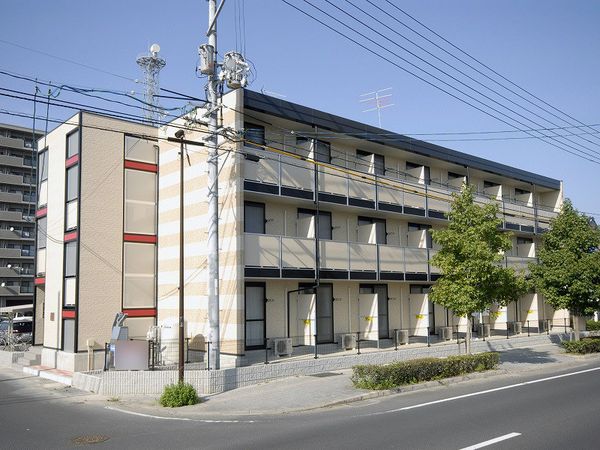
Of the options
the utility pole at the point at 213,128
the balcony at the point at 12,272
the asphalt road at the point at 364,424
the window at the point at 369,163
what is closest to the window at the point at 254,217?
the utility pole at the point at 213,128

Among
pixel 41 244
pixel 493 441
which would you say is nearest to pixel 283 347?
pixel 493 441

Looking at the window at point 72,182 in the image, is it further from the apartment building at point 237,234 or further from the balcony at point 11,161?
the balcony at point 11,161

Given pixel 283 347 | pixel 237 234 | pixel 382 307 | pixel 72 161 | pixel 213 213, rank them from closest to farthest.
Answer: pixel 213 213, pixel 237 234, pixel 283 347, pixel 72 161, pixel 382 307

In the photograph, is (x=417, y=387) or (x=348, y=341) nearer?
(x=417, y=387)

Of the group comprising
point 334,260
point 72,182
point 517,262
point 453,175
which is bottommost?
point 334,260

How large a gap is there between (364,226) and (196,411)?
44.6ft

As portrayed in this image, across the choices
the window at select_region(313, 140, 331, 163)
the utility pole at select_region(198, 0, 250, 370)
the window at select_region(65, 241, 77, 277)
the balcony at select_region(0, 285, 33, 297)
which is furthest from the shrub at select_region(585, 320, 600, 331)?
the balcony at select_region(0, 285, 33, 297)

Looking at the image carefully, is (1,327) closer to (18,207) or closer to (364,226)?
(364,226)

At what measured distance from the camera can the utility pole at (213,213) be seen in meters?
17.1

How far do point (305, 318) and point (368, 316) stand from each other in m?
4.00

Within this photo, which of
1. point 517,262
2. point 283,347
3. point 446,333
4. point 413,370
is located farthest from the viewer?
point 517,262

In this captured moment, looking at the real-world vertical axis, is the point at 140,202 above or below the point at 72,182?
below

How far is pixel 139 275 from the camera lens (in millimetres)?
Result: 23641

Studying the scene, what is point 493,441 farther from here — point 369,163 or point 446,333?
point 446,333
